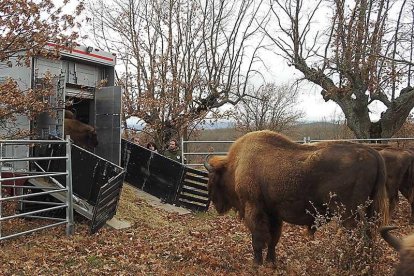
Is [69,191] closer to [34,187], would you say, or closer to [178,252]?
[34,187]

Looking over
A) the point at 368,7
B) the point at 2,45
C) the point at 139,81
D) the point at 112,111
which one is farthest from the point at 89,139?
the point at 368,7

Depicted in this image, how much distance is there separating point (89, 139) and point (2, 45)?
333 centimetres

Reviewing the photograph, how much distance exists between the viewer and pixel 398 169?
1020cm

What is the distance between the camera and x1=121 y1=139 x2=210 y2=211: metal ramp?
1196 centimetres

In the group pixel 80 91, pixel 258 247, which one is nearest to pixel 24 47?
pixel 80 91

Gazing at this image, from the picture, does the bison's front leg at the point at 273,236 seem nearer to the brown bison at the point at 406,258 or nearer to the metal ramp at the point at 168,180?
the brown bison at the point at 406,258

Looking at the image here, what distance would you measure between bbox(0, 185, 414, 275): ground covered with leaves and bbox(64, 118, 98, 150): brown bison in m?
2.24

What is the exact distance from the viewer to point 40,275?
624 cm

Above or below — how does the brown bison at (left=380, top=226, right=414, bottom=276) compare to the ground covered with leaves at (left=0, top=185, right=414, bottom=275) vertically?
above

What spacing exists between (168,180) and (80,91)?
310 centimetres

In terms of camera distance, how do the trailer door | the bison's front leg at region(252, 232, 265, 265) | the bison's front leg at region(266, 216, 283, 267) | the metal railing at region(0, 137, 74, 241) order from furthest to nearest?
the trailer door, the metal railing at region(0, 137, 74, 241), the bison's front leg at region(266, 216, 283, 267), the bison's front leg at region(252, 232, 265, 265)

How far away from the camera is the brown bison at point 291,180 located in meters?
6.01

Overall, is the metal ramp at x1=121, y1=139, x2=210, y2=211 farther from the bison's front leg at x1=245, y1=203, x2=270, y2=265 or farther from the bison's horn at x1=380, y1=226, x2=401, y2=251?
the bison's horn at x1=380, y1=226, x2=401, y2=251

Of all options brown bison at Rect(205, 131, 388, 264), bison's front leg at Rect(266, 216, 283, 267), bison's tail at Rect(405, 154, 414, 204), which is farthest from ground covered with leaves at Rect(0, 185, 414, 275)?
bison's tail at Rect(405, 154, 414, 204)
